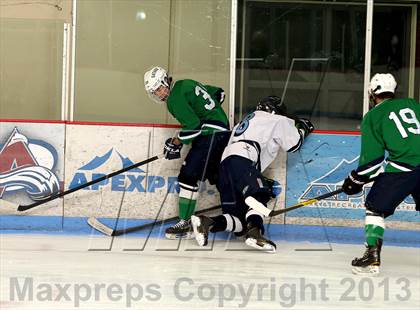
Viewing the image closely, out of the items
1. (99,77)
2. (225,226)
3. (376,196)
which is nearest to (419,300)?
(376,196)

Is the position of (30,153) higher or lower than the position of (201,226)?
higher

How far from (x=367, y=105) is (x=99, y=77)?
1843 mm

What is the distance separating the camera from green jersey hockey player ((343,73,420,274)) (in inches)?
148

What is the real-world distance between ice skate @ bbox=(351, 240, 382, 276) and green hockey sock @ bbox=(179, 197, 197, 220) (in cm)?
123

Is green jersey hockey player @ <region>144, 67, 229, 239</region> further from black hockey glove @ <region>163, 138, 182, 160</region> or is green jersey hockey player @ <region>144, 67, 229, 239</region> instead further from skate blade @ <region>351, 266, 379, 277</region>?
skate blade @ <region>351, 266, 379, 277</region>

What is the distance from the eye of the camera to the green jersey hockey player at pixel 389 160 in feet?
12.4

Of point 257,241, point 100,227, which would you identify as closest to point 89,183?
point 100,227

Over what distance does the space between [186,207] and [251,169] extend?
530mm

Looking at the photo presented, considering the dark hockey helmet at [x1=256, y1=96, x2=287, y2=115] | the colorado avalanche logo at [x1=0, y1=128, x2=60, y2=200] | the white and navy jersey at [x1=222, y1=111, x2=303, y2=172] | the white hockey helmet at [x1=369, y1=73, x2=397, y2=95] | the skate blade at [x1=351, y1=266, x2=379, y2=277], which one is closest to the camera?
the skate blade at [x1=351, y1=266, x2=379, y2=277]

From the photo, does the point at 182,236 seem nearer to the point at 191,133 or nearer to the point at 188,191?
the point at 188,191

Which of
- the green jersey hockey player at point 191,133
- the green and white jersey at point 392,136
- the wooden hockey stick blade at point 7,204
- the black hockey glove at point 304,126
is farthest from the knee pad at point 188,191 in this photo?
the green and white jersey at point 392,136

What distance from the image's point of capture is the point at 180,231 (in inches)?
184

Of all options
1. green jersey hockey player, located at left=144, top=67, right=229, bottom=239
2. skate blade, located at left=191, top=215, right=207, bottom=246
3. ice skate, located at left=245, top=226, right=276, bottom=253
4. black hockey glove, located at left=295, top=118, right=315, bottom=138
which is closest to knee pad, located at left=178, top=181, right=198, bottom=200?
green jersey hockey player, located at left=144, top=67, right=229, bottom=239

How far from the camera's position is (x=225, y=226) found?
14.4 feet
